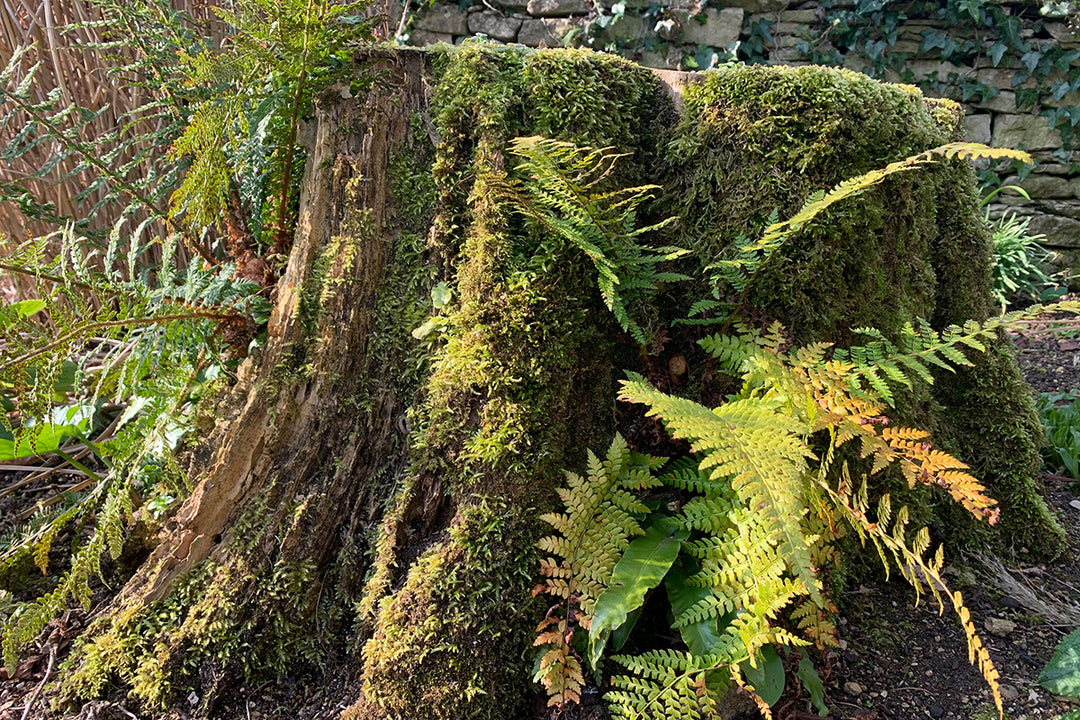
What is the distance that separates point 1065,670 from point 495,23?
658 centimetres

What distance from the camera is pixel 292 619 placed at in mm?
2012

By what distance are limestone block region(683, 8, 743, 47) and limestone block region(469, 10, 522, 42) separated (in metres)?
1.65

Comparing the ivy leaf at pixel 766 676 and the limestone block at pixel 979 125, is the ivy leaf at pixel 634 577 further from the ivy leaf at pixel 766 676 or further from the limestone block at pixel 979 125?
the limestone block at pixel 979 125

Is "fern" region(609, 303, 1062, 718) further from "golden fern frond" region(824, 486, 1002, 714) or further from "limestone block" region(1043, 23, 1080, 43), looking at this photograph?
"limestone block" region(1043, 23, 1080, 43)

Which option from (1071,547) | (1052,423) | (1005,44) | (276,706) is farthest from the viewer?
(1005,44)

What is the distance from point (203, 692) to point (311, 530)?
519 millimetres

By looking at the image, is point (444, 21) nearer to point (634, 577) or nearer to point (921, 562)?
point (634, 577)

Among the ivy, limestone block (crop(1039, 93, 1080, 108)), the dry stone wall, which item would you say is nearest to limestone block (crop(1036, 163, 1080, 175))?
the dry stone wall

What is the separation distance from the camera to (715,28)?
6.50 meters

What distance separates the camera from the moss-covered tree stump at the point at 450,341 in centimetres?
194

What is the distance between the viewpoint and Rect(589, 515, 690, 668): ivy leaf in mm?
1651

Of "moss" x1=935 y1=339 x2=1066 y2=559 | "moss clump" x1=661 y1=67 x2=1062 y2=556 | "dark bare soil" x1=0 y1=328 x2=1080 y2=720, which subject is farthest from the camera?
"moss" x1=935 y1=339 x2=1066 y2=559

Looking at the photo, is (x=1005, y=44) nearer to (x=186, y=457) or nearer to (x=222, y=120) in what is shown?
(x=222, y=120)

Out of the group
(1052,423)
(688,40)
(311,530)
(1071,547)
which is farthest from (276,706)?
(688,40)
